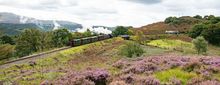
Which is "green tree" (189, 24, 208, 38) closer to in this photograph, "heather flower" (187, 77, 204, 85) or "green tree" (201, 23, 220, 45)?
"green tree" (201, 23, 220, 45)

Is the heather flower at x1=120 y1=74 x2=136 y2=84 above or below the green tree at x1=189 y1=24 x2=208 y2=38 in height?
above

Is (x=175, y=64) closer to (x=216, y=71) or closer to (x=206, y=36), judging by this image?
(x=216, y=71)

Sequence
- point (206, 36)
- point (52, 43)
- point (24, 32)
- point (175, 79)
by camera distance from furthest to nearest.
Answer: point (206, 36), point (52, 43), point (24, 32), point (175, 79)

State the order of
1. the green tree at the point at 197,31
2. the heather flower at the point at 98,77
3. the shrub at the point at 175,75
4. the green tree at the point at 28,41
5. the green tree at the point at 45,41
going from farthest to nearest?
the green tree at the point at 197,31 → the green tree at the point at 45,41 → the green tree at the point at 28,41 → the heather flower at the point at 98,77 → the shrub at the point at 175,75

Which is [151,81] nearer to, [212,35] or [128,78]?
[128,78]

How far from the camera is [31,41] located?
104812mm

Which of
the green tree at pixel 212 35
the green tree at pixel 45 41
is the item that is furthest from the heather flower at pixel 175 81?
the green tree at pixel 212 35

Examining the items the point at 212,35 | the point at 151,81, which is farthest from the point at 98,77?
the point at 212,35

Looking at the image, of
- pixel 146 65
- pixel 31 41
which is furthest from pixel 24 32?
pixel 146 65

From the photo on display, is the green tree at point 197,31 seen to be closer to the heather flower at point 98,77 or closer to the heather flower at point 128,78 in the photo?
the heather flower at point 98,77

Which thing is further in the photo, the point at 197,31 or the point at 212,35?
the point at 197,31

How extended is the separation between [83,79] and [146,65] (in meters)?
A: 3.97

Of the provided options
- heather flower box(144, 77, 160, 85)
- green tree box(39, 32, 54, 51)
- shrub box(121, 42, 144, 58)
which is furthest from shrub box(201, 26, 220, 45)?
heather flower box(144, 77, 160, 85)

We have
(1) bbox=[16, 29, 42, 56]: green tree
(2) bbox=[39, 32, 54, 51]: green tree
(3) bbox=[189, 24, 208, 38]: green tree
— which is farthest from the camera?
(3) bbox=[189, 24, 208, 38]: green tree
